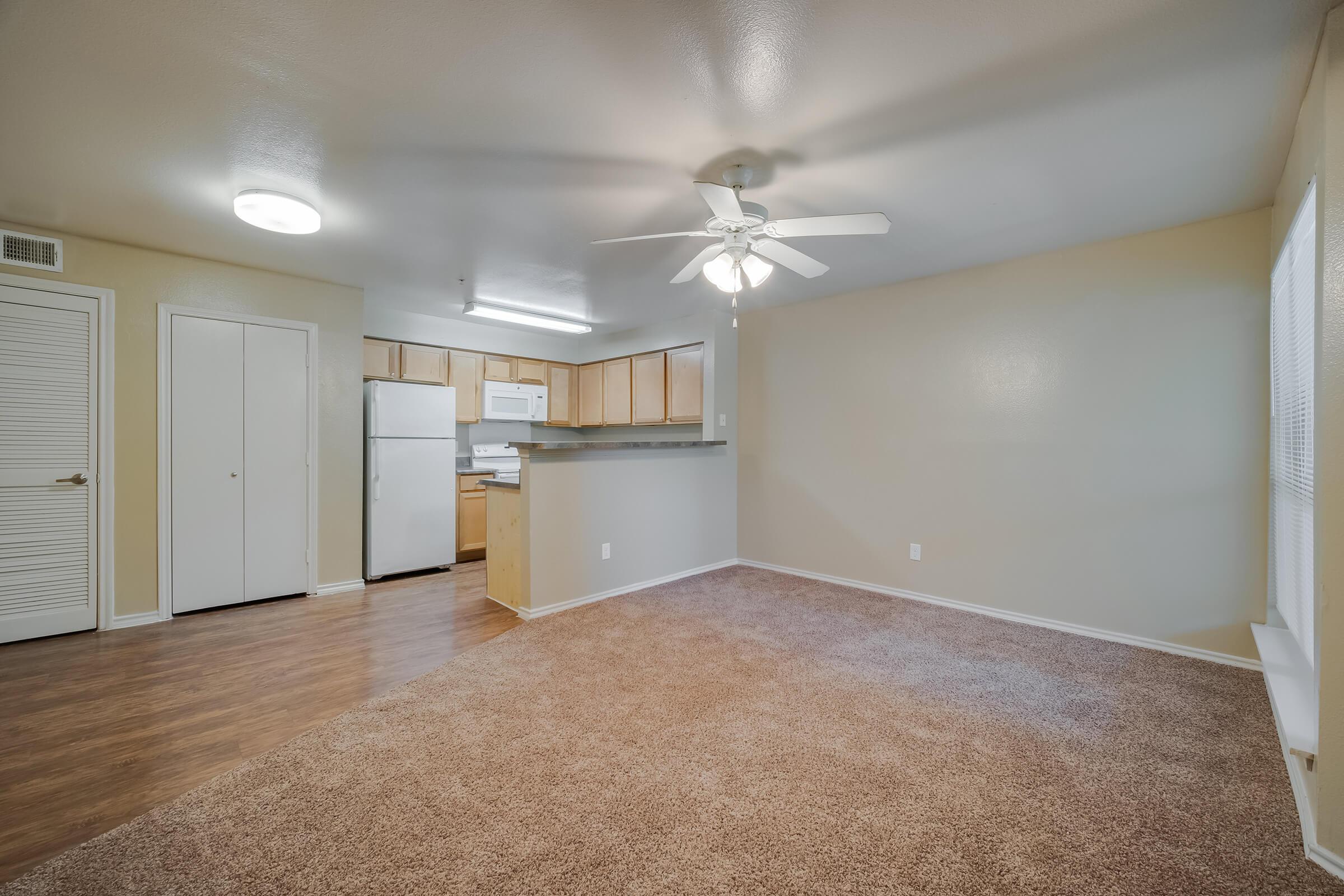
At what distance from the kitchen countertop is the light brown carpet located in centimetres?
130

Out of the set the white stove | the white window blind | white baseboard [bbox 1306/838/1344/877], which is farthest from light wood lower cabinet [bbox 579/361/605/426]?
white baseboard [bbox 1306/838/1344/877]

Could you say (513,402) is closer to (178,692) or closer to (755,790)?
(178,692)

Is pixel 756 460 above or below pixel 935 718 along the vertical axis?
above

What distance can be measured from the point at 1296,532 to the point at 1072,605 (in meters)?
1.28

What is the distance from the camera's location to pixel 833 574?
446 cm

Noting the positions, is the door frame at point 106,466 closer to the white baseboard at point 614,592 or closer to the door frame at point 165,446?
the door frame at point 165,446

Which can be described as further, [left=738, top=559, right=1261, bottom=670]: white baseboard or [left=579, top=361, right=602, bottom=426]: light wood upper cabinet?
[left=579, top=361, right=602, bottom=426]: light wood upper cabinet

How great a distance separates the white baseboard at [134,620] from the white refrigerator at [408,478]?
1.29 m

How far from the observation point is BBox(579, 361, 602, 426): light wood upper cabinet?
6.24 meters

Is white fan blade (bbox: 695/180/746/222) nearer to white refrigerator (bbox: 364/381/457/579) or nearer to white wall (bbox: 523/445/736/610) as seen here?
white wall (bbox: 523/445/736/610)

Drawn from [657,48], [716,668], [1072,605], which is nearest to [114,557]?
[716,668]

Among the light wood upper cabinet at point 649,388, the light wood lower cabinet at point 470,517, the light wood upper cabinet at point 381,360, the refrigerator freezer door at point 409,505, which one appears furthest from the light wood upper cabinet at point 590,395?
the light wood upper cabinet at point 381,360

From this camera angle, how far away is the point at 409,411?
470 centimetres

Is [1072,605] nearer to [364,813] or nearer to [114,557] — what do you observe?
[364,813]
